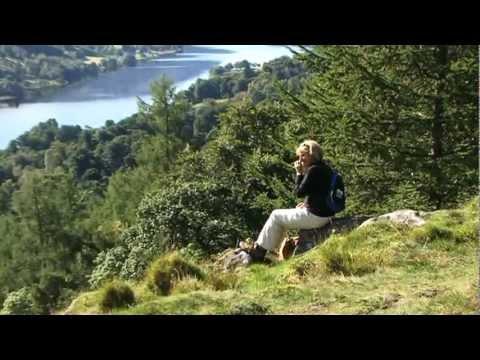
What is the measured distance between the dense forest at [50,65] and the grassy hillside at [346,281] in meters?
66.0

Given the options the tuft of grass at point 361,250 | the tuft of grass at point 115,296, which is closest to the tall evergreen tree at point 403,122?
the tuft of grass at point 361,250

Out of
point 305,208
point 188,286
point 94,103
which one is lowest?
point 94,103

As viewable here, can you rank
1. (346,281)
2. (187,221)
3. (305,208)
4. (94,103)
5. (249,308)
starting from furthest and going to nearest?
1. (94,103)
2. (187,221)
3. (305,208)
4. (346,281)
5. (249,308)

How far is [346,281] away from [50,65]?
3200 inches

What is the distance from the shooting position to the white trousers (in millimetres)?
7199

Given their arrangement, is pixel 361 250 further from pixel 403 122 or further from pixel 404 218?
pixel 403 122

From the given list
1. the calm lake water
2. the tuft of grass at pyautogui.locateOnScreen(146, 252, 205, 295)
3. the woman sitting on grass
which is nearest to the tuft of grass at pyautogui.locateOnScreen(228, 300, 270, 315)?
the tuft of grass at pyautogui.locateOnScreen(146, 252, 205, 295)

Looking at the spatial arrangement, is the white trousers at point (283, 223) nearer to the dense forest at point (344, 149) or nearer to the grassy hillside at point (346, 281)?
the grassy hillside at point (346, 281)

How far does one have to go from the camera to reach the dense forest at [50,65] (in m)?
75.2

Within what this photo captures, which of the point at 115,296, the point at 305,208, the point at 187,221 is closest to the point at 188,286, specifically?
the point at 115,296

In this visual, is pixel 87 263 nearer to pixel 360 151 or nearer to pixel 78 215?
pixel 78 215

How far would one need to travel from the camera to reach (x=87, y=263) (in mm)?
42844

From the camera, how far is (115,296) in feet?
19.4
